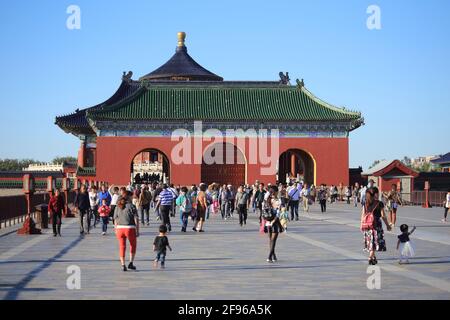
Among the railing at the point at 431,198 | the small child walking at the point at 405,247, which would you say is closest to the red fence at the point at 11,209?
the small child walking at the point at 405,247

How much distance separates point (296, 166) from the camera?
6203 centimetres

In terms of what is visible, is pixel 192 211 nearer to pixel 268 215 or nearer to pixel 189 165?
pixel 268 215

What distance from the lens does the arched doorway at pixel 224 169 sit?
169ft

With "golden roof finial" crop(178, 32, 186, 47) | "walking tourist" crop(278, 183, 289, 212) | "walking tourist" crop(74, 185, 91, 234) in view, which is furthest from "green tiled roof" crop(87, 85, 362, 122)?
"walking tourist" crop(74, 185, 91, 234)

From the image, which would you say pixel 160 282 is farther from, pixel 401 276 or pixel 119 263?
pixel 401 276

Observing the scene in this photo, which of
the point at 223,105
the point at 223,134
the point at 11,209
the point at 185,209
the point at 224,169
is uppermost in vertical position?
the point at 223,105

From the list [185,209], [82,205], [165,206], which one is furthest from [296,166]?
[82,205]

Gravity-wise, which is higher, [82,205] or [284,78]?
[284,78]

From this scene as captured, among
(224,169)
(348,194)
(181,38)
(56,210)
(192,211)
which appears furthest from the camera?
(181,38)

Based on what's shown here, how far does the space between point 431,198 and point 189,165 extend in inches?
669

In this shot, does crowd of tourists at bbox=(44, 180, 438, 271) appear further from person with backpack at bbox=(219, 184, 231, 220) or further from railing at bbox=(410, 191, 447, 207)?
railing at bbox=(410, 191, 447, 207)

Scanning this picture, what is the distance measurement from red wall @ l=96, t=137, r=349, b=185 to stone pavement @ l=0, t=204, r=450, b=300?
30237 mm

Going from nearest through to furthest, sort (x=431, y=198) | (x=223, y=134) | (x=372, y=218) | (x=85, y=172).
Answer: (x=372, y=218), (x=431, y=198), (x=223, y=134), (x=85, y=172)
